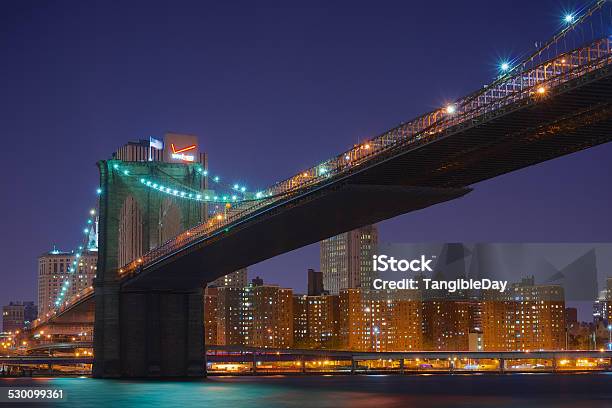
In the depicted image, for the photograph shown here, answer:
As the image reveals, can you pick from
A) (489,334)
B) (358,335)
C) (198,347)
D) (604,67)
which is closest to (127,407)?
(604,67)

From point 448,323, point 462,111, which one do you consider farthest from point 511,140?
point 448,323

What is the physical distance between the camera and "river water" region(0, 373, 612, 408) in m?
51.4

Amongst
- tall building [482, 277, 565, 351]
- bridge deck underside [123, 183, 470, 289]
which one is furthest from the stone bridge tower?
tall building [482, 277, 565, 351]

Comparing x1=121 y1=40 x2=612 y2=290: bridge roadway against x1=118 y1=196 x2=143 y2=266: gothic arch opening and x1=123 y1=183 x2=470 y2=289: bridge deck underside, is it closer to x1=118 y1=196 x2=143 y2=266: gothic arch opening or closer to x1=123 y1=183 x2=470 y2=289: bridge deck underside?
x1=123 y1=183 x2=470 y2=289: bridge deck underside

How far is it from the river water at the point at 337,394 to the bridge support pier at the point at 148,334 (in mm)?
4481

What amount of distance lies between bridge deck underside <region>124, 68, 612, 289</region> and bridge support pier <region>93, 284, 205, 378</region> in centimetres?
209

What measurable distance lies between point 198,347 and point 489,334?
103 m

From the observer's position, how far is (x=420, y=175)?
5497cm

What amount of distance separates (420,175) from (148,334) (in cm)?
3287

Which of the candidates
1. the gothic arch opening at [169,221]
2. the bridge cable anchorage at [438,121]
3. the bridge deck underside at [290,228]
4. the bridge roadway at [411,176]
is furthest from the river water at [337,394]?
the gothic arch opening at [169,221]

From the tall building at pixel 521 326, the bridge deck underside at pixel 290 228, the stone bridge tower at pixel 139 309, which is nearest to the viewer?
the bridge deck underside at pixel 290 228

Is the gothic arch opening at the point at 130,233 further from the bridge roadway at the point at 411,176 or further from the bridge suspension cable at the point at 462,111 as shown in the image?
the bridge suspension cable at the point at 462,111

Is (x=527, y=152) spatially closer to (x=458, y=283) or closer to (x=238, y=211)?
(x=238, y=211)

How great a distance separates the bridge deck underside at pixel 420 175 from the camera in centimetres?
4297
